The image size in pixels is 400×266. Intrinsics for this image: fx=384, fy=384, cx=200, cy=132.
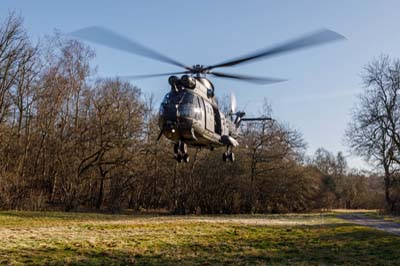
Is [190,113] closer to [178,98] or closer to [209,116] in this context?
[178,98]

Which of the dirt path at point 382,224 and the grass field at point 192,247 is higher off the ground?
the dirt path at point 382,224

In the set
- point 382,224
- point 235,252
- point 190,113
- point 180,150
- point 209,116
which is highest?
point 209,116

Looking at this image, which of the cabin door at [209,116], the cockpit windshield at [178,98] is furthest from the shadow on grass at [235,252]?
the cockpit windshield at [178,98]

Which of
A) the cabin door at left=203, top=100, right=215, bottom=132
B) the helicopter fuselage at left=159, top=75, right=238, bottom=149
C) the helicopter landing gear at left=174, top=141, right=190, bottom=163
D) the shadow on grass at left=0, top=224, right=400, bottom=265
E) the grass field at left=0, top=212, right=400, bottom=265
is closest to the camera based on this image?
the shadow on grass at left=0, top=224, right=400, bottom=265

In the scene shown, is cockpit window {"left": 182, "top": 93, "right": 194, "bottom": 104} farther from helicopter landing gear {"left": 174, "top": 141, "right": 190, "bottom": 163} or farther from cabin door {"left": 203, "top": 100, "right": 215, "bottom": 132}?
helicopter landing gear {"left": 174, "top": 141, "right": 190, "bottom": 163}

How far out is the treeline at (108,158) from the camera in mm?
29047

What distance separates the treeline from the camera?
95.3 feet

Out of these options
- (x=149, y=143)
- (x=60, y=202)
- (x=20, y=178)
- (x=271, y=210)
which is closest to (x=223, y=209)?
(x=271, y=210)

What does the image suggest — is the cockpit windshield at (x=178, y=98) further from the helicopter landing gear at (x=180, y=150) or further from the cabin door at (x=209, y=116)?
the helicopter landing gear at (x=180, y=150)

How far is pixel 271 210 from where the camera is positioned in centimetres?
3744

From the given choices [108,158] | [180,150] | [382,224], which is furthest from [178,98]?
[108,158]

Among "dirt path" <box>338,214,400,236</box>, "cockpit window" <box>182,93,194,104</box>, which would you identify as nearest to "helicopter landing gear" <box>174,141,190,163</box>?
"cockpit window" <box>182,93,194,104</box>

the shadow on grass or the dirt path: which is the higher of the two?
the dirt path

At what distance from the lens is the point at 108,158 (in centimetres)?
3309
